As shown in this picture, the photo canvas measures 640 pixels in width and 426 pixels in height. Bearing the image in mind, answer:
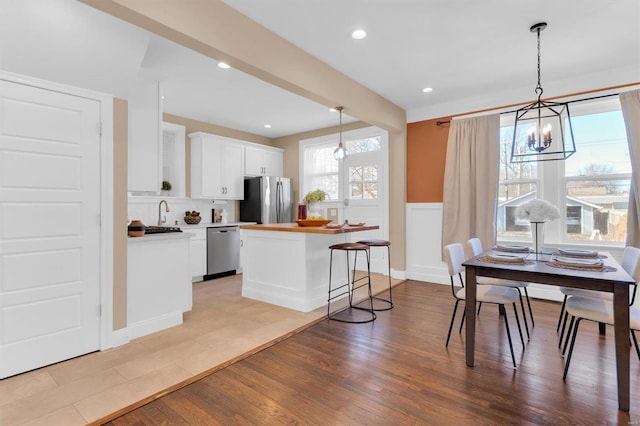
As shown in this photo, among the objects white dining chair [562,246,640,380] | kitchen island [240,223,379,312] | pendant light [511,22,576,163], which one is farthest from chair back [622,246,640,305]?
kitchen island [240,223,379,312]

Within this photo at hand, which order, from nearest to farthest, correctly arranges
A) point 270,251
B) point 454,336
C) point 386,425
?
point 386,425 < point 454,336 < point 270,251

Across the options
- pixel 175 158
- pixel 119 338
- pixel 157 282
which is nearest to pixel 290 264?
pixel 157 282

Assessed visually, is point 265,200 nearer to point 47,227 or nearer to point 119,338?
point 119,338

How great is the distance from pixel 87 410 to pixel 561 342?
11.3 ft

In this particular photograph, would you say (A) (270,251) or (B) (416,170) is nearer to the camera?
(A) (270,251)

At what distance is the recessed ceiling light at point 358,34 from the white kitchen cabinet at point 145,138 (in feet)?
6.43

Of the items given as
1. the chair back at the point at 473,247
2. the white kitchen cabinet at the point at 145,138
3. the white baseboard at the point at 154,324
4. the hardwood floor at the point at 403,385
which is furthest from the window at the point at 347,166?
the white baseboard at the point at 154,324

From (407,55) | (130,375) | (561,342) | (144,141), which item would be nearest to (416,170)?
(407,55)

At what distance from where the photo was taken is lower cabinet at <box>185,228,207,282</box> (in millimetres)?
4953

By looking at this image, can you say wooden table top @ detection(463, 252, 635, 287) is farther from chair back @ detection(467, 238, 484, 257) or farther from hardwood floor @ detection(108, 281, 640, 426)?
hardwood floor @ detection(108, 281, 640, 426)

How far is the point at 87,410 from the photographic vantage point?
1.85m

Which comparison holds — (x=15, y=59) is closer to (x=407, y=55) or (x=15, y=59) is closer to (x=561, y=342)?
(x=407, y=55)

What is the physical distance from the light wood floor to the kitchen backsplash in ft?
6.91

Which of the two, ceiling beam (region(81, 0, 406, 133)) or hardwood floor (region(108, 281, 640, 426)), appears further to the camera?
ceiling beam (region(81, 0, 406, 133))
